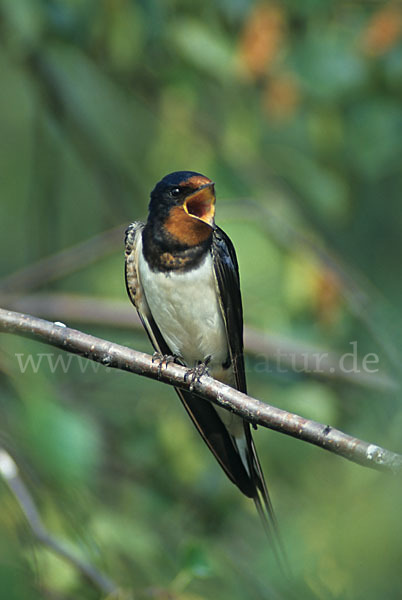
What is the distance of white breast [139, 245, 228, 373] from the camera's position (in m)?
3.16

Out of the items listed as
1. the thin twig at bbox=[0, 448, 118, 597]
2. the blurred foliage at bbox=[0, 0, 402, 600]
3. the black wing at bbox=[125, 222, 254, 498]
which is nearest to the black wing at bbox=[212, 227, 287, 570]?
the black wing at bbox=[125, 222, 254, 498]

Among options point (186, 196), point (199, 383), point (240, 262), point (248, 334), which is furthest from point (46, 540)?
point (240, 262)

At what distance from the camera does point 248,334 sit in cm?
423

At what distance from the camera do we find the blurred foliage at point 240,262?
3314mm

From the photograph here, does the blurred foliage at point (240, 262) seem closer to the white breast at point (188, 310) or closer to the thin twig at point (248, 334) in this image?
the thin twig at point (248, 334)

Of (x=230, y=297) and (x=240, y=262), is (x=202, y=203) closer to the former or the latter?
(x=230, y=297)

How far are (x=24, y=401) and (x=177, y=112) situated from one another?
2.09 metres

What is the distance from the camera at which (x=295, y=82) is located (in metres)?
3.96

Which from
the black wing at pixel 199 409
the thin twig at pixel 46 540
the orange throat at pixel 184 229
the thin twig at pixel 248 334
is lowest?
the thin twig at pixel 46 540

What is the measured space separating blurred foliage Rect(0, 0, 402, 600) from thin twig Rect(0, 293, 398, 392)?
9 centimetres

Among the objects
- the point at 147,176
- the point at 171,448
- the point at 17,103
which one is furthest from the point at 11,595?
the point at 17,103

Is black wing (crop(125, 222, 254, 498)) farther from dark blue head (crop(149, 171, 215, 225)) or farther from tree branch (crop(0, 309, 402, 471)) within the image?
tree branch (crop(0, 309, 402, 471))

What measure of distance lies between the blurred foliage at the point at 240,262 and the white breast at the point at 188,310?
519mm

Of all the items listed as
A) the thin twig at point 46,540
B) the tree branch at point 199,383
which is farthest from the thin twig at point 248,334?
the tree branch at point 199,383
